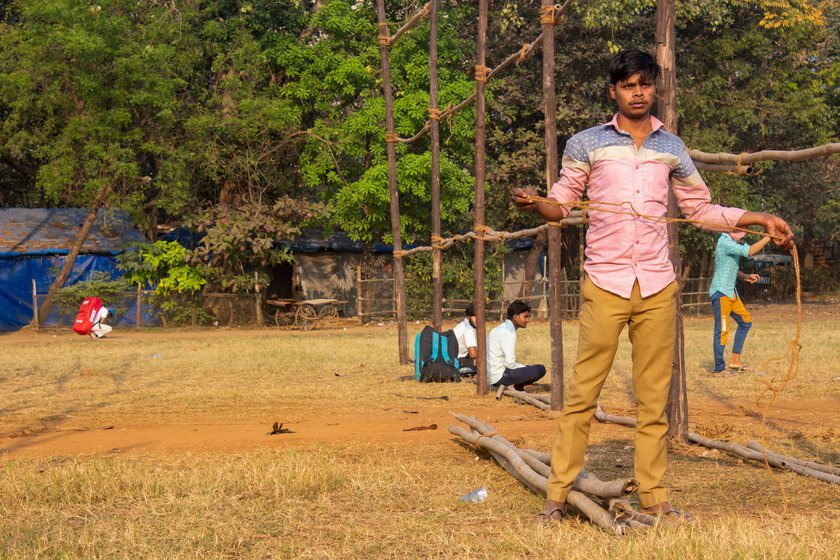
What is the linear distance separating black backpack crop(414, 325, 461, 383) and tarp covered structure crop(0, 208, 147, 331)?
16582 millimetres

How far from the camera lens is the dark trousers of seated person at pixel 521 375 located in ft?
39.7

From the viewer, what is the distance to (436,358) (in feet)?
43.2

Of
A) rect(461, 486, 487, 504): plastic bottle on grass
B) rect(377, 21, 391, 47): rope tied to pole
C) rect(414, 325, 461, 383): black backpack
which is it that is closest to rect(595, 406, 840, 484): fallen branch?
rect(461, 486, 487, 504): plastic bottle on grass

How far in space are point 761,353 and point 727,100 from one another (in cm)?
1662

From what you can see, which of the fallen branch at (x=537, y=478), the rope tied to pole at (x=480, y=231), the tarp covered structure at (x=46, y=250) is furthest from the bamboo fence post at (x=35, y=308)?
the fallen branch at (x=537, y=478)

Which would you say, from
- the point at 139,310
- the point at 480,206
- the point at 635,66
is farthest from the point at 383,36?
the point at 139,310

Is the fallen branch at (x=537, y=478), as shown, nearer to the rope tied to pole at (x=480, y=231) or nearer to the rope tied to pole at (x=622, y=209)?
the rope tied to pole at (x=622, y=209)

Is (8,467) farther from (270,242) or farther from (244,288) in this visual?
(244,288)

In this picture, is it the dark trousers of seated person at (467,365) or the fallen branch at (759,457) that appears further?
the dark trousers of seated person at (467,365)

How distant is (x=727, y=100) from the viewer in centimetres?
3112

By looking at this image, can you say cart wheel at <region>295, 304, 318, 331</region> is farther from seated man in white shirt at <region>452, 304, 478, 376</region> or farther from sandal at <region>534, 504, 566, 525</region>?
sandal at <region>534, 504, 566, 525</region>

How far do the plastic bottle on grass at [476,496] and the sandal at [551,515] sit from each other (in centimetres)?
65

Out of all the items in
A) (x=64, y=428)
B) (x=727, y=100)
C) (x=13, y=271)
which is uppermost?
(x=727, y=100)

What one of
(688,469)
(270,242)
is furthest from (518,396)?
(270,242)
